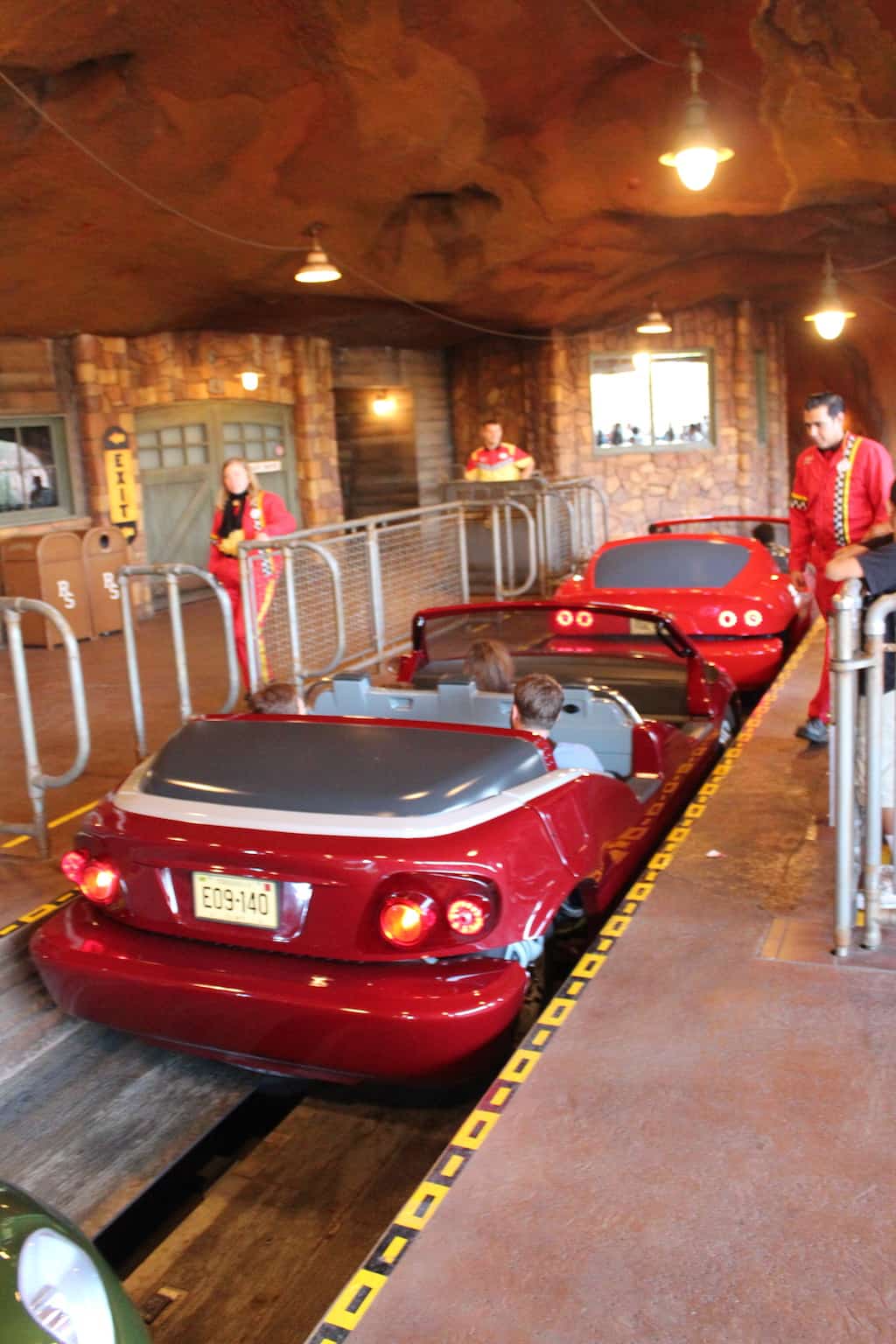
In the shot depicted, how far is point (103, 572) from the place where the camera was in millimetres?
11516

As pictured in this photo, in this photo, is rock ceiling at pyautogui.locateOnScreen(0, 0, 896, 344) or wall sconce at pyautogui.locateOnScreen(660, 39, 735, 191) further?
rock ceiling at pyautogui.locateOnScreen(0, 0, 896, 344)

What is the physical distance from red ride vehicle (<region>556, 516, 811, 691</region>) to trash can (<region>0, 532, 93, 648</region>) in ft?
16.2

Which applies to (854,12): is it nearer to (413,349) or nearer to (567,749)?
(567,749)

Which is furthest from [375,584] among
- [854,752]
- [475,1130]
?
[475,1130]

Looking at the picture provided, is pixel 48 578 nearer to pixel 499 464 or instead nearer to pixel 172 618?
pixel 499 464

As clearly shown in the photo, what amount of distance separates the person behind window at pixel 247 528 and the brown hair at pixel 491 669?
291 cm

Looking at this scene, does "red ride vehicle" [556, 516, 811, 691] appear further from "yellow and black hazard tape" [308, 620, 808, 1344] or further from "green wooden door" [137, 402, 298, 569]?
"green wooden door" [137, 402, 298, 569]

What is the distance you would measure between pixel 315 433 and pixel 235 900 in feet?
40.6

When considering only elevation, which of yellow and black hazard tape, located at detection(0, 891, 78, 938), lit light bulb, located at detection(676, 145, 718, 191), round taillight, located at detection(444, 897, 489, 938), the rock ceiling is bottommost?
yellow and black hazard tape, located at detection(0, 891, 78, 938)

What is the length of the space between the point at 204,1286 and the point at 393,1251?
84cm

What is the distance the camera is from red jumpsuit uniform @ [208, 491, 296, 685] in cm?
730

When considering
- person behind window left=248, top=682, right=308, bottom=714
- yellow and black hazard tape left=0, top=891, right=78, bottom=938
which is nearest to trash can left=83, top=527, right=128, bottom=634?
yellow and black hazard tape left=0, top=891, right=78, bottom=938

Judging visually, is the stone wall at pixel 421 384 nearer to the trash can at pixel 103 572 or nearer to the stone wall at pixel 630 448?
the stone wall at pixel 630 448

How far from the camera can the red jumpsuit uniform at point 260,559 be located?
730 cm
